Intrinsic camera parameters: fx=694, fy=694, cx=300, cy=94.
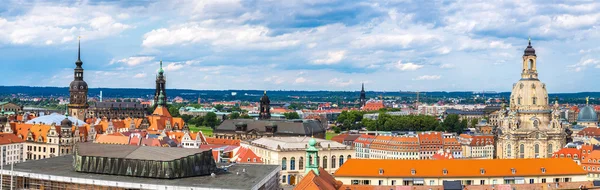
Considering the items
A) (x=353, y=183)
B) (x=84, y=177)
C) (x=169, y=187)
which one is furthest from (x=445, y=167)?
(x=84, y=177)

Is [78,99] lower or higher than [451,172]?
higher

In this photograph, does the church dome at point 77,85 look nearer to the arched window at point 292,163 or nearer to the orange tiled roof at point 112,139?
the orange tiled roof at point 112,139

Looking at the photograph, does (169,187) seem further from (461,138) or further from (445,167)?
(461,138)

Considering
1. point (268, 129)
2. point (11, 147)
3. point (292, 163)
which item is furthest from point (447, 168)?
point (268, 129)

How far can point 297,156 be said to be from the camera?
97250 millimetres

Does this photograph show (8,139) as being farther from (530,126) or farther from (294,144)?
(530,126)

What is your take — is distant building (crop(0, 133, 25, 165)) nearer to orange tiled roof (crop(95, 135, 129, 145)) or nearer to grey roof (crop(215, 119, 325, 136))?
orange tiled roof (crop(95, 135, 129, 145))

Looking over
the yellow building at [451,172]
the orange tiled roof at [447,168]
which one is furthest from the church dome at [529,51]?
the yellow building at [451,172]

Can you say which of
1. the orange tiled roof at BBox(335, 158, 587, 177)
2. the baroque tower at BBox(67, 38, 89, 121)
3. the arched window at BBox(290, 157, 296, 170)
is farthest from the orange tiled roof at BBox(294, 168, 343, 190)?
the baroque tower at BBox(67, 38, 89, 121)

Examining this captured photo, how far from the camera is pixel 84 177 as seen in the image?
6334cm

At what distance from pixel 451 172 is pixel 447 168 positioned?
0.57m

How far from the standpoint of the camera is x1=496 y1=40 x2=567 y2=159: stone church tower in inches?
5012

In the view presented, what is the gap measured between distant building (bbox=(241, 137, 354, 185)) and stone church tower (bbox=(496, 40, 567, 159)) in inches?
1658

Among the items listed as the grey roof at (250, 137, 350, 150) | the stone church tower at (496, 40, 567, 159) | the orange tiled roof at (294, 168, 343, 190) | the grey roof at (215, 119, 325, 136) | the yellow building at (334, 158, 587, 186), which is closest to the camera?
the orange tiled roof at (294, 168, 343, 190)
